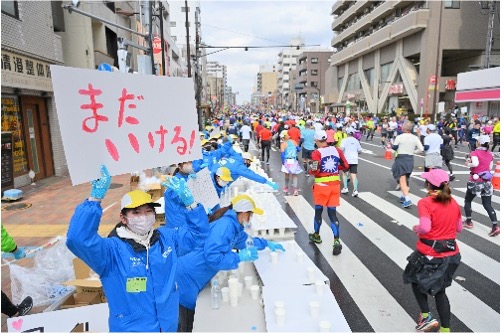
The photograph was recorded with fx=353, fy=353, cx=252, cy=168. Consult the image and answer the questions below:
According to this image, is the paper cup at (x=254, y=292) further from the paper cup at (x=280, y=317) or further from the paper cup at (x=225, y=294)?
the paper cup at (x=280, y=317)

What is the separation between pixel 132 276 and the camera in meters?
2.38

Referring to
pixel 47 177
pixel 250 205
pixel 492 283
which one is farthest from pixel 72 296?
pixel 47 177

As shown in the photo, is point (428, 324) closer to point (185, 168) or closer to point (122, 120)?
point (185, 168)

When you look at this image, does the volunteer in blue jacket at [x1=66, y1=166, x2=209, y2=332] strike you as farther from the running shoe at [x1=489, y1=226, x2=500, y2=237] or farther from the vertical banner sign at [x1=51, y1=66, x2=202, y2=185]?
the running shoe at [x1=489, y1=226, x2=500, y2=237]

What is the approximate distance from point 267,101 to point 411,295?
171m

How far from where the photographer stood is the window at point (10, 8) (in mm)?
10105

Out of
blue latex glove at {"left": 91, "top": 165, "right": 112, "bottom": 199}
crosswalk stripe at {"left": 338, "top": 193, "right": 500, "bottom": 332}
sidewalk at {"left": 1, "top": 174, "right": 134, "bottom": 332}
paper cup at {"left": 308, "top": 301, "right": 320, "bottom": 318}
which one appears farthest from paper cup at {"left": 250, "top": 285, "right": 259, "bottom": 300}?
sidewalk at {"left": 1, "top": 174, "right": 134, "bottom": 332}

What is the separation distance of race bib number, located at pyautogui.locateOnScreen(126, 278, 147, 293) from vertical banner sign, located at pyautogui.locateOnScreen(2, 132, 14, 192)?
9.46 meters

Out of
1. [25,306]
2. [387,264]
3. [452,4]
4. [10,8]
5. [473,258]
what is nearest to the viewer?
[25,306]

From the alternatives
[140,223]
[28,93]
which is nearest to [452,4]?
[28,93]

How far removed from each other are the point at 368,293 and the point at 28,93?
11910 millimetres

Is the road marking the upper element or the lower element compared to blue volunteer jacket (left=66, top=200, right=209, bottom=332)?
lower

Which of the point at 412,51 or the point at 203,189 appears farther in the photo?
the point at 412,51

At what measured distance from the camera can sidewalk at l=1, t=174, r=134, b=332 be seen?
6.86 m
